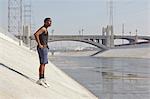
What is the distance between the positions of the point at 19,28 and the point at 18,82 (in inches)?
2655

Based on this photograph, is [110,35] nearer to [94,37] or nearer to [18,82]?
[94,37]

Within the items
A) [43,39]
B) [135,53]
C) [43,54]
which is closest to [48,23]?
[43,39]

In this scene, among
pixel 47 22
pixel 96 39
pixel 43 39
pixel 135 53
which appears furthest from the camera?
pixel 96 39

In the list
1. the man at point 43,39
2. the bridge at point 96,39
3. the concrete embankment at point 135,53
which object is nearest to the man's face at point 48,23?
the man at point 43,39

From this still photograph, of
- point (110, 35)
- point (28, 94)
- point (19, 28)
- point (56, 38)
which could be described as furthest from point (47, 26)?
point (110, 35)

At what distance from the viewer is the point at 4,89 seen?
7.01 meters

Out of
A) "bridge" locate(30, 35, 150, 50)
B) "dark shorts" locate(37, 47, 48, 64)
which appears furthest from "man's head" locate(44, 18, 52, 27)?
"bridge" locate(30, 35, 150, 50)

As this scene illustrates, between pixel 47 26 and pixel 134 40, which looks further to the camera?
pixel 134 40

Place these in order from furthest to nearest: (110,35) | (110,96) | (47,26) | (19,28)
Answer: (110,35) < (19,28) < (110,96) < (47,26)

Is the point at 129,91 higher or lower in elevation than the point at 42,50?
lower

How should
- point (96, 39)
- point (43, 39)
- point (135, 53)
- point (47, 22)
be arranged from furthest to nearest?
1. point (96, 39)
2. point (135, 53)
3. point (43, 39)
4. point (47, 22)

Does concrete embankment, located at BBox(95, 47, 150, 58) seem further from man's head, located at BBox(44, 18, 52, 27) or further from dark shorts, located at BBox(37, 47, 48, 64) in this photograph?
man's head, located at BBox(44, 18, 52, 27)

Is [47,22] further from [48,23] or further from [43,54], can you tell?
[43,54]

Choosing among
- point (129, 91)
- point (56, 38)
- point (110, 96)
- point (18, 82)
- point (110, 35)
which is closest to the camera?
point (18, 82)
